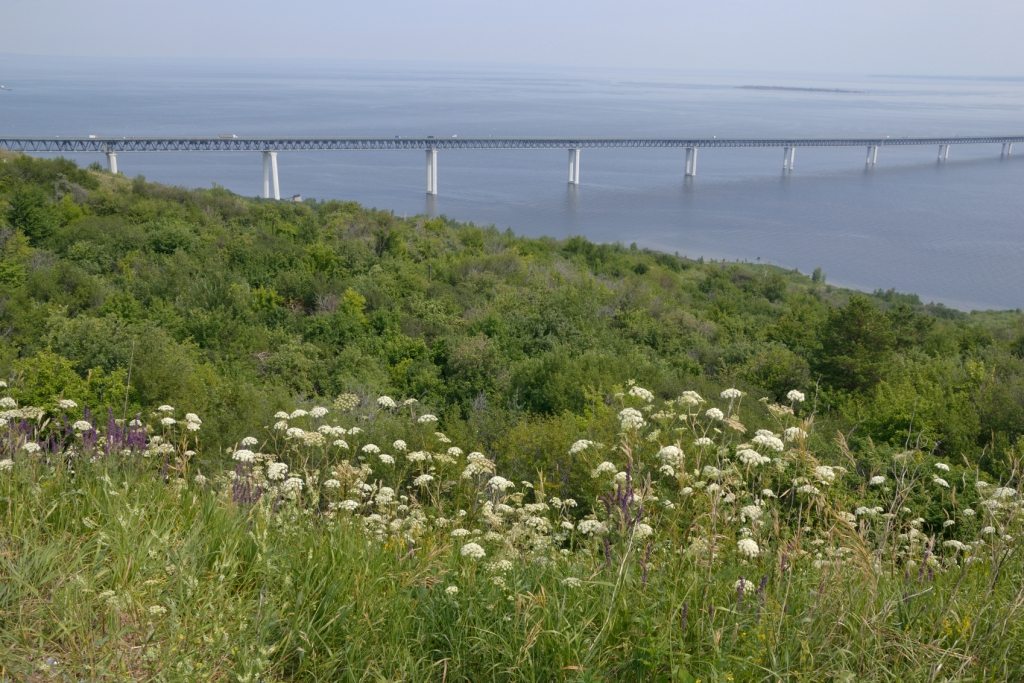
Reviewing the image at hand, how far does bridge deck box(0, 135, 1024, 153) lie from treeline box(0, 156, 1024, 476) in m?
27.4

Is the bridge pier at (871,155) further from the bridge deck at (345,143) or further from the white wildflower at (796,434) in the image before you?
the white wildflower at (796,434)

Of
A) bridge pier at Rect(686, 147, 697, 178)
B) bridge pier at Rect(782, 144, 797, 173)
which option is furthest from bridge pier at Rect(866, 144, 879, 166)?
bridge pier at Rect(686, 147, 697, 178)

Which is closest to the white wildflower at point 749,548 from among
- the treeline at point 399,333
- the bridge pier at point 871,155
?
the treeline at point 399,333

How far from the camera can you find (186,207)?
82.6 feet

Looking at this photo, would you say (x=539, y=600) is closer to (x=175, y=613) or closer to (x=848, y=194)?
(x=175, y=613)

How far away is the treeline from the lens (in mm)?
10000

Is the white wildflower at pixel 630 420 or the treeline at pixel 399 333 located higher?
the white wildflower at pixel 630 420

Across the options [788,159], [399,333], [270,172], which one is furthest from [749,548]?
[788,159]

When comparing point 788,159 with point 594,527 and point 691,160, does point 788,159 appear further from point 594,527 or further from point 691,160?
point 594,527

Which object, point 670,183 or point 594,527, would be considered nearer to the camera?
point 594,527

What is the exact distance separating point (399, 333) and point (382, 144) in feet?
177

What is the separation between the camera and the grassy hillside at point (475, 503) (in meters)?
2.10

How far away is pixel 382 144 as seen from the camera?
222ft

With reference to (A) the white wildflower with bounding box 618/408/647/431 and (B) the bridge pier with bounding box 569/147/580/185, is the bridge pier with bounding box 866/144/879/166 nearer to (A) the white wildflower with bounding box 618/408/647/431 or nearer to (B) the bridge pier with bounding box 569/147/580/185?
(B) the bridge pier with bounding box 569/147/580/185
